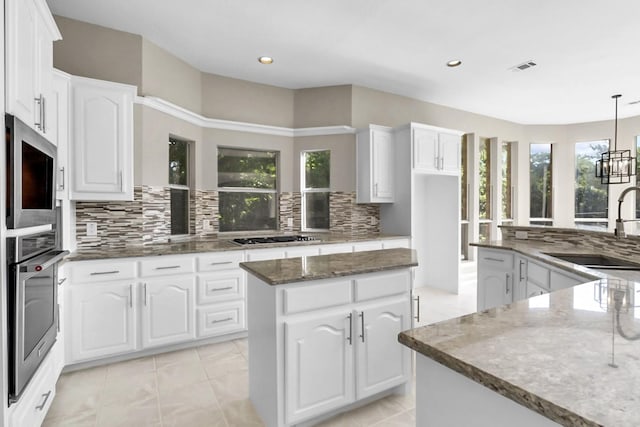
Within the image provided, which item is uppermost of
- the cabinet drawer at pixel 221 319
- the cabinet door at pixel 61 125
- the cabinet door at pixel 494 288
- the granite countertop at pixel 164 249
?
the cabinet door at pixel 61 125

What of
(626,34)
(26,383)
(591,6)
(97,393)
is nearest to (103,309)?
(97,393)

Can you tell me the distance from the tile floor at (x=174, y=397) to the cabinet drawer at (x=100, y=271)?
0.73 metres

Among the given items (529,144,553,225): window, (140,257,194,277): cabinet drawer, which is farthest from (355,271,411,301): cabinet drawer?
(529,144,553,225): window

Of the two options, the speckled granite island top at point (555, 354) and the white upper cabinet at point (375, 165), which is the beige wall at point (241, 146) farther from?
the speckled granite island top at point (555, 354)

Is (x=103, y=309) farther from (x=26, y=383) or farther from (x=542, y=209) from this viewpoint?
(x=542, y=209)

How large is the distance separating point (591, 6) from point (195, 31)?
3448mm

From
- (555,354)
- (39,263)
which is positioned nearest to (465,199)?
(555,354)

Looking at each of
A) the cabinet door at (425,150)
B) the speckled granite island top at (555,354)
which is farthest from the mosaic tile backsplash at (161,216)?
the speckled granite island top at (555,354)

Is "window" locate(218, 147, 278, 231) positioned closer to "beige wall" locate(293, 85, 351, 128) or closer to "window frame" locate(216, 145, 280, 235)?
"window frame" locate(216, 145, 280, 235)

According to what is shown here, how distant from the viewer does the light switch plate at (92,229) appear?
3.09m

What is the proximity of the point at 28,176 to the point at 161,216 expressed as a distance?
1.89 m

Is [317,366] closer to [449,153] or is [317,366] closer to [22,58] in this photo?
[22,58]

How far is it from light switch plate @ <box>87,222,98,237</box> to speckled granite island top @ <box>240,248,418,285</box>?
69.2 inches

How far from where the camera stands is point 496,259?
10.8 ft
